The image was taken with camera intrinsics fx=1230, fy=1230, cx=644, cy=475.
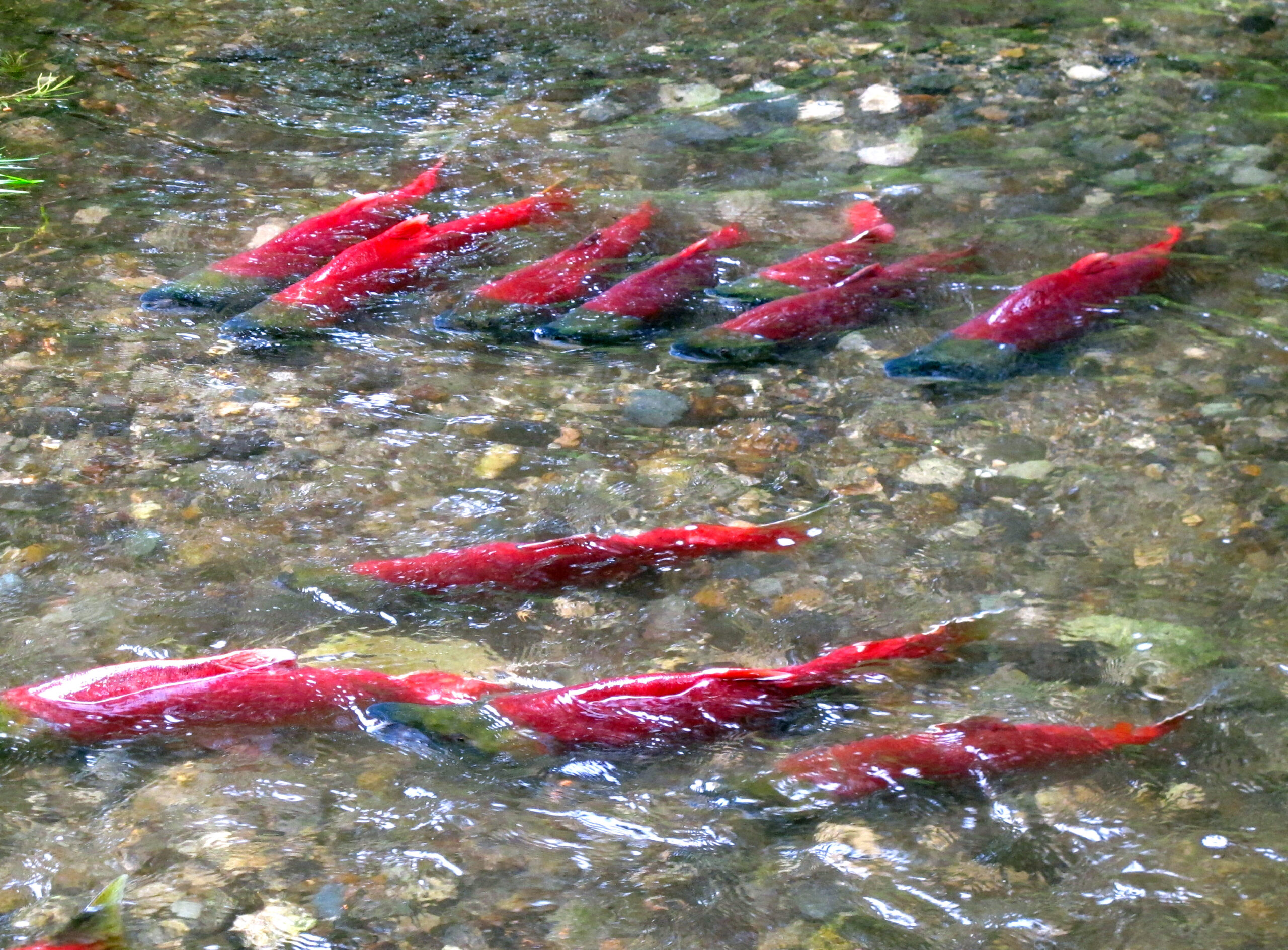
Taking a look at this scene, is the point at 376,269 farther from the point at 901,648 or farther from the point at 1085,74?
the point at 1085,74

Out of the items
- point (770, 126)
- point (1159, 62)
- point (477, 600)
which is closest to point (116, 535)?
point (477, 600)

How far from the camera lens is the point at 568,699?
3.15 meters

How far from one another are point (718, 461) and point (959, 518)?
88cm

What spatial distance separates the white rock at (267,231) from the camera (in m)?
5.85

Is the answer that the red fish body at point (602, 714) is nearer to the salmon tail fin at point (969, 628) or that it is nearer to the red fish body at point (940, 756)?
the red fish body at point (940, 756)

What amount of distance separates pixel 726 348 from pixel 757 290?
1.54 feet

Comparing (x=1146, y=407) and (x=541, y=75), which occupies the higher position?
(x=541, y=75)

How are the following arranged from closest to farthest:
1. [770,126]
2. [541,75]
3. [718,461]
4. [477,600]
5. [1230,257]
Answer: [477,600]
[718,461]
[1230,257]
[770,126]
[541,75]

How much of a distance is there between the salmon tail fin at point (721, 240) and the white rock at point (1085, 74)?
101 inches

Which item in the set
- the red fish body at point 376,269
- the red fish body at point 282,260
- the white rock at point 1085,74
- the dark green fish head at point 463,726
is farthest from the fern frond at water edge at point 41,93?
the white rock at point 1085,74

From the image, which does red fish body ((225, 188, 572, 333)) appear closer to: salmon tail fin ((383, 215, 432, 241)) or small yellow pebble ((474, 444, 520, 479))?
salmon tail fin ((383, 215, 432, 241))

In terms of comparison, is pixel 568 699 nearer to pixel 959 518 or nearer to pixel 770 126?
pixel 959 518

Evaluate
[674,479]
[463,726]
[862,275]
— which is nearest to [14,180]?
[674,479]

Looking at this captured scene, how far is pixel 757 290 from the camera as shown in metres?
5.26
